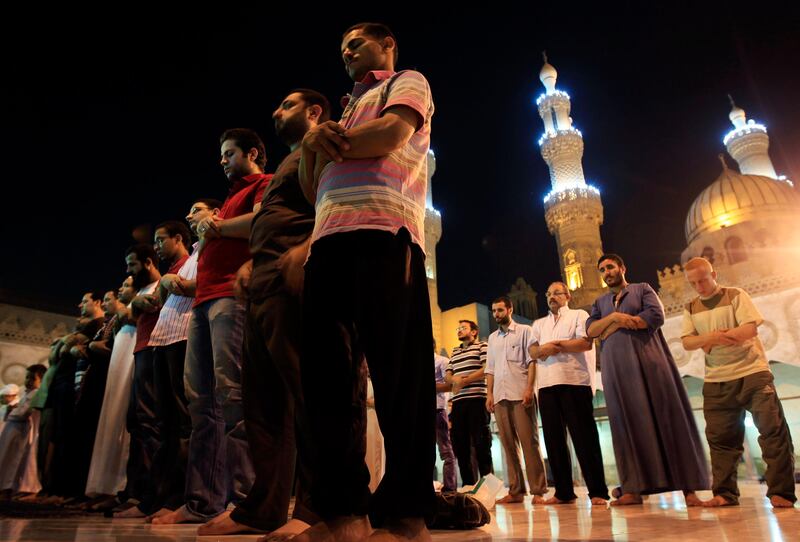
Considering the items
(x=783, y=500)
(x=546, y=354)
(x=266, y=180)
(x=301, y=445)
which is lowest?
(x=783, y=500)

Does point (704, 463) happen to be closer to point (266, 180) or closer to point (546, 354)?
point (546, 354)

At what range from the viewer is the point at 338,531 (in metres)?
1.33

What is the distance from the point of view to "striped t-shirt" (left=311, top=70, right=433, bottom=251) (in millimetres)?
1478

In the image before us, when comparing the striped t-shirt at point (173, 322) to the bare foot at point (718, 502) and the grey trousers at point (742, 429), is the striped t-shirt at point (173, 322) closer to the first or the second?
the bare foot at point (718, 502)

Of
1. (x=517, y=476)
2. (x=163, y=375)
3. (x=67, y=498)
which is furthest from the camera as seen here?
(x=517, y=476)

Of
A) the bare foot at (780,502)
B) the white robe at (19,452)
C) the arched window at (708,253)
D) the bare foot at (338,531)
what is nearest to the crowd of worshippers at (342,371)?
the bare foot at (338,531)

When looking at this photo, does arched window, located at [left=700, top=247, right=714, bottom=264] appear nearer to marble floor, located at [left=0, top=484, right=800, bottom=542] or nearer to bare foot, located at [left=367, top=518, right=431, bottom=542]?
marble floor, located at [left=0, top=484, right=800, bottom=542]

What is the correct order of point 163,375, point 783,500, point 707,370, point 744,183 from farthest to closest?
point 744,183 → point 707,370 → point 163,375 → point 783,500

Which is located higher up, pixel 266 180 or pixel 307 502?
pixel 266 180

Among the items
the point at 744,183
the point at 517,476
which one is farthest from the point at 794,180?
the point at 517,476

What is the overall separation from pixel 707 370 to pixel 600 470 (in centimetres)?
101

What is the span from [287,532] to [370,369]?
50 centimetres

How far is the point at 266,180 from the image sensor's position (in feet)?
9.30

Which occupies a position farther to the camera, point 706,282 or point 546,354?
point 546,354
